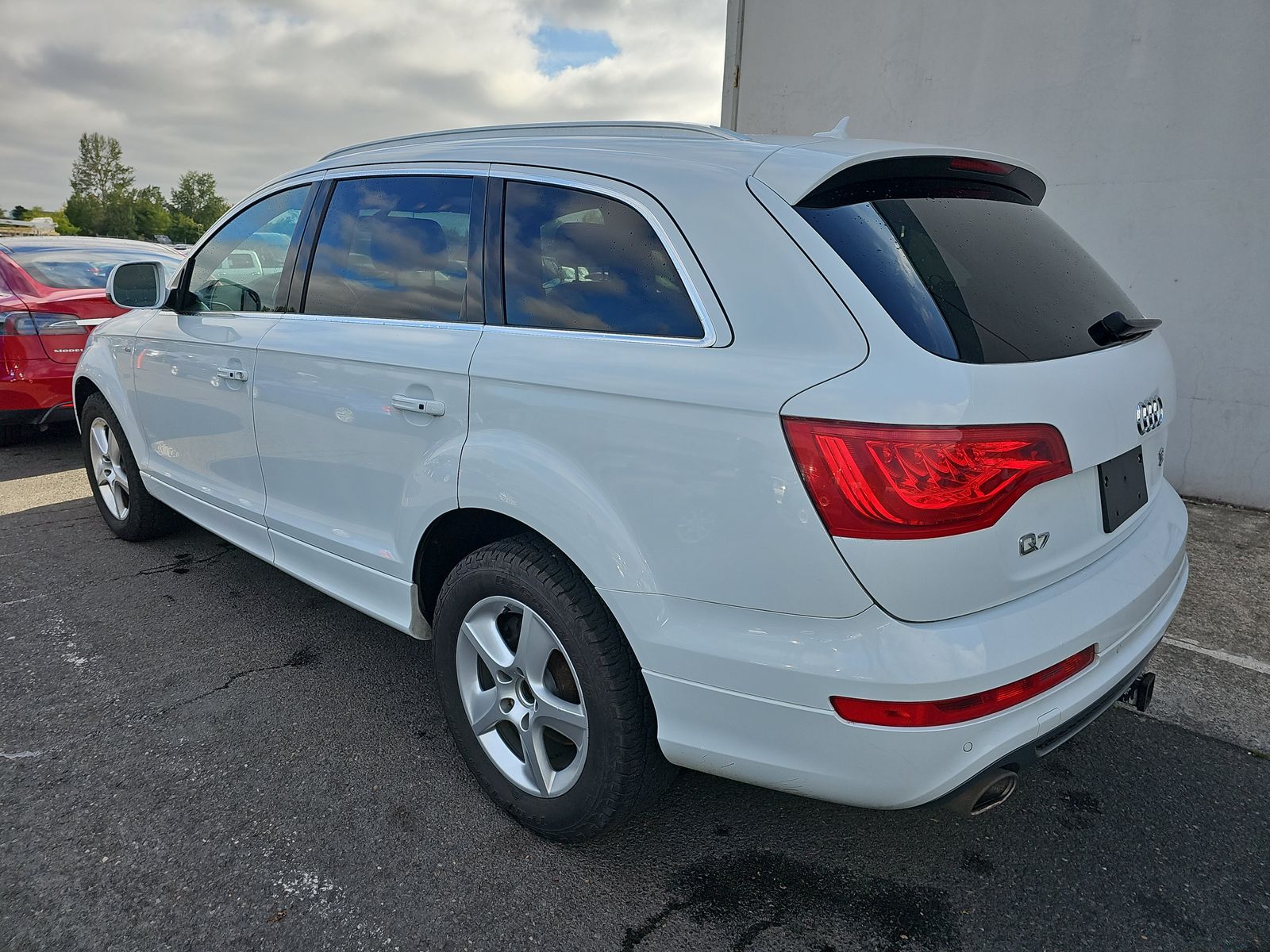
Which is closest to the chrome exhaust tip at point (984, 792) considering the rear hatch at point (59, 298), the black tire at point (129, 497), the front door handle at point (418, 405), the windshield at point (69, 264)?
the front door handle at point (418, 405)

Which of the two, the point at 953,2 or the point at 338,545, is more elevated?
the point at 953,2

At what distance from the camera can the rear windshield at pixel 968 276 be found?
5.58 feet

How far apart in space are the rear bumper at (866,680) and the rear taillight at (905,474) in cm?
19

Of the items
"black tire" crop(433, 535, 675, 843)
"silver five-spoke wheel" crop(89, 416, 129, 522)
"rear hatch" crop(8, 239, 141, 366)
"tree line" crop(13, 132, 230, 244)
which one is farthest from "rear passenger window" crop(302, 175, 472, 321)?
"tree line" crop(13, 132, 230, 244)

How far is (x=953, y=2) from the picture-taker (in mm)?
5602

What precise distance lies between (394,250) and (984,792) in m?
2.21

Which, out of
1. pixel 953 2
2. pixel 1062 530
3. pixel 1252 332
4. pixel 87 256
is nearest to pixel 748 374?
pixel 1062 530

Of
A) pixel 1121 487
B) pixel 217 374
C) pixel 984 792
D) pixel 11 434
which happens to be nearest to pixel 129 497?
pixel 217 374

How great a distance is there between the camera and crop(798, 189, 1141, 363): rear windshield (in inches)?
66.9

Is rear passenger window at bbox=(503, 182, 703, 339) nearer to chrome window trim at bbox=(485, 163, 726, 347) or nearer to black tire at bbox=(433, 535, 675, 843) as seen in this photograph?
chrome window trim at bbox=(485, 163, 726, 347)

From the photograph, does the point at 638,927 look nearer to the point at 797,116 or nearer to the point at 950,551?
the point at 950,551

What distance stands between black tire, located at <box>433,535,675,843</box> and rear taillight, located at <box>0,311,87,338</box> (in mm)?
5411

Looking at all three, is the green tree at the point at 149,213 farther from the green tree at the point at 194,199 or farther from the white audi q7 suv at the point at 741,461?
the white audi q7 suv at the point at 741,461

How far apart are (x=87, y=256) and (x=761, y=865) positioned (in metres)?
7.32
